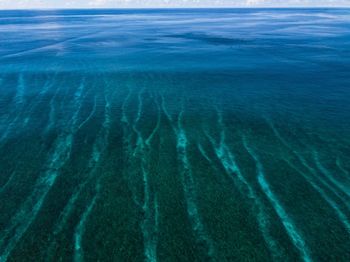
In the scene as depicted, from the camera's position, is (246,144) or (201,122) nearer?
(246,144)

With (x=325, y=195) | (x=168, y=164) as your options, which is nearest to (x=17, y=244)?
(x=168, y=164)

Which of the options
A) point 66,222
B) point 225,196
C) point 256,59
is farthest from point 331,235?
point 256,59

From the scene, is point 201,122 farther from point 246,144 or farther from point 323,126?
point 323,126

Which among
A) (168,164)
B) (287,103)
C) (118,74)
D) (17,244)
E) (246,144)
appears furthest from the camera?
(118,74)

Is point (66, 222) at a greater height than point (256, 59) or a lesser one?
greater

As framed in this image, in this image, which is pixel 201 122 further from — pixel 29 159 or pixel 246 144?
pixel 29 159

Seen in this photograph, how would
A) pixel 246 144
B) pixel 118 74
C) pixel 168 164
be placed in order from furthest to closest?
pixel 118 74
pixel 246 144
pixel 168 164
